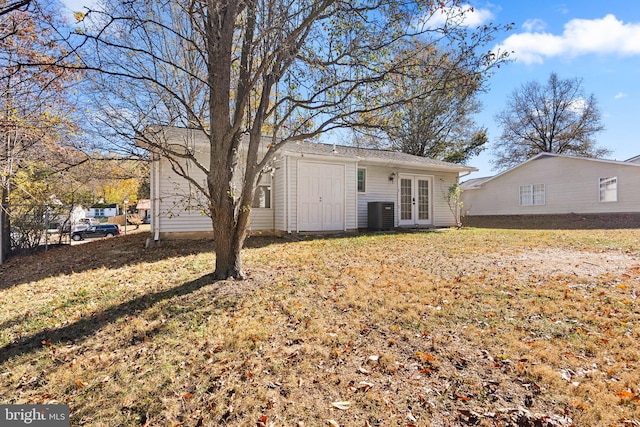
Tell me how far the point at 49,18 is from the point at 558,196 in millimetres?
22560

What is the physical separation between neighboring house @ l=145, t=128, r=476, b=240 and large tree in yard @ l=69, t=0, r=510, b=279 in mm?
2843

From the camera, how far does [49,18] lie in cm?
448

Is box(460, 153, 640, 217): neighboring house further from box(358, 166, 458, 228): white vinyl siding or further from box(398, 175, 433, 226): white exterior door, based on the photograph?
box(398, 175, 433, 226): white exterior door

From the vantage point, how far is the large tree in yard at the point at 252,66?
430 cm

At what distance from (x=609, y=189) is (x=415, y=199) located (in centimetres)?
1159

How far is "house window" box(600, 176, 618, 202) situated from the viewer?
52.3ft

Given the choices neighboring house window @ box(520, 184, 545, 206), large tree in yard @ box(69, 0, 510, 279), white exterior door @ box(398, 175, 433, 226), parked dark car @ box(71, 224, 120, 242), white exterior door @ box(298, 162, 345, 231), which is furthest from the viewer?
neighboring house window @ box(520, 184, 545, 206)

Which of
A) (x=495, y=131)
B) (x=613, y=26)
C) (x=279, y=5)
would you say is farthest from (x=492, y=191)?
(x=279, y=5)

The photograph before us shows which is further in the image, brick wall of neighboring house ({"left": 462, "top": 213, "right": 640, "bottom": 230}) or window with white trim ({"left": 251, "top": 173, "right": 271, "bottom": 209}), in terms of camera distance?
brick wall of neighboring house ({"left": 462, "top": 213, "right": 640, "bottom": 230})

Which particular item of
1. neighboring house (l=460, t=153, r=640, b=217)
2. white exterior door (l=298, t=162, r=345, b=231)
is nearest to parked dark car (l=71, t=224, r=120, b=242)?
white exterior door (l=298, t=162, r=345, b=231)

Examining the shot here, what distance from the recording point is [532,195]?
19.1 metres

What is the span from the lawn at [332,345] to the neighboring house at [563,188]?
14.1 m

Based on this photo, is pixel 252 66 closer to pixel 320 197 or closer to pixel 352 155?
pixel 320 197

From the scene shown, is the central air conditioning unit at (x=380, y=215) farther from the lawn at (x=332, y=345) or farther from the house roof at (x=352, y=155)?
the lawn at (x=332, y=345)
